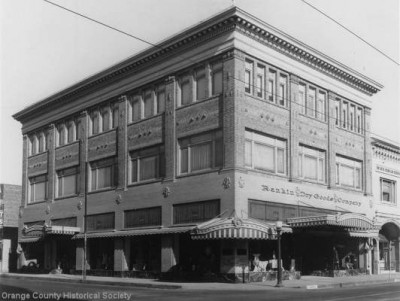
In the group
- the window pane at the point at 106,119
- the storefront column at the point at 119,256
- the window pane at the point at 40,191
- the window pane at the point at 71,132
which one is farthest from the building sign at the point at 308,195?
the window pane at the point at 40,191

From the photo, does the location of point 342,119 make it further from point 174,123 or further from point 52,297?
point 52,297

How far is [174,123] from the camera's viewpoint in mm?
34719

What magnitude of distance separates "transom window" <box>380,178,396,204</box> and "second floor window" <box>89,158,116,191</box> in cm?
2075

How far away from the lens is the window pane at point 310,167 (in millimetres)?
36062

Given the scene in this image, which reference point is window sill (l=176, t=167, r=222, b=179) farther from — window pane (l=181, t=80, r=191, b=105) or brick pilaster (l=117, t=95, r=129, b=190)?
brick pilaster (l=117, t=95, r=129, b=190)

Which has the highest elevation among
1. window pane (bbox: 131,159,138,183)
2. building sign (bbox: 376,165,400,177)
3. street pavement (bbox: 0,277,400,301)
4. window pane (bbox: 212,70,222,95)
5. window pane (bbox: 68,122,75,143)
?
window pane (bbox: 212,70,222,95)

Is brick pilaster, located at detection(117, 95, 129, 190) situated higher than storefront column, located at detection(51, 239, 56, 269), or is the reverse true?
brick pilaster, located at detection(117, 95, 129, 190)

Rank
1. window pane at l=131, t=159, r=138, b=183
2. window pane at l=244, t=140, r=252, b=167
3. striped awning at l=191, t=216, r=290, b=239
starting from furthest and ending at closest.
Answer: window pane at l=131, t=159, r=138, b=183
window pane at l=244, t=140, r=252, b=167
striped awning at l=191, t=216, r=290, b=239

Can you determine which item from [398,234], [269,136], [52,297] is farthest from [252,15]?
[398,234]

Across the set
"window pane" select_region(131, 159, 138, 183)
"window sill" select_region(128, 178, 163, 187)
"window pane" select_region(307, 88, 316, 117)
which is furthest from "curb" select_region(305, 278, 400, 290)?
"window pane" select_region(131, 159, 138, 183)

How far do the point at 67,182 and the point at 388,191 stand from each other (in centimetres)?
2559

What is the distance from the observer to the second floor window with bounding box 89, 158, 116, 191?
4059 cm

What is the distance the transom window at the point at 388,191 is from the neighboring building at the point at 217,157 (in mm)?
2966

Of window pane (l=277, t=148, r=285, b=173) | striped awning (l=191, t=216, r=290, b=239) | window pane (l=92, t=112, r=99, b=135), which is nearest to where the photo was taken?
striped awning (l=191, t=216, r=290, b=239)
